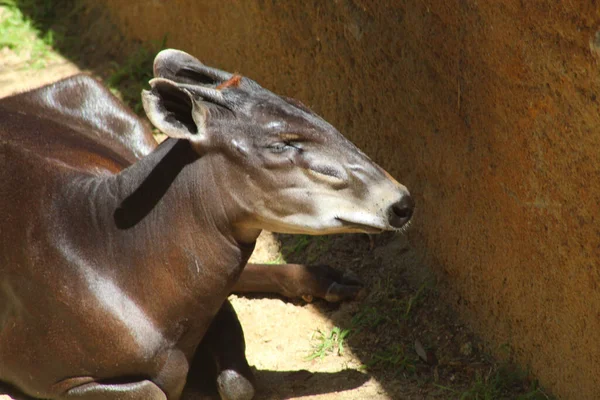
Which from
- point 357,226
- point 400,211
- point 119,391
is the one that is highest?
point 400,211

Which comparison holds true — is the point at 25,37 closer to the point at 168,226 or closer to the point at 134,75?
the point at 134,75

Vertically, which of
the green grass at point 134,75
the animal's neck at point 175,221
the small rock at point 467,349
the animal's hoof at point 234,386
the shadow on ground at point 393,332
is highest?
the animal's neck at point 175,221

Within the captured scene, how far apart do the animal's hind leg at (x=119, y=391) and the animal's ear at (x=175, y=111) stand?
1.12 meters

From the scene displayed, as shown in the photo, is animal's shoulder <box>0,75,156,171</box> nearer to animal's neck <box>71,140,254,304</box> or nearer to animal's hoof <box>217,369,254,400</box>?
animal's neck <box>71,140,254,304</box>

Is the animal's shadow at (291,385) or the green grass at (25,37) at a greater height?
the animal's shadow at (291,385)

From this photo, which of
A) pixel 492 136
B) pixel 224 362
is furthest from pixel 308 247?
pixel 492 136

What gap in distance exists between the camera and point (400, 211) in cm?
389

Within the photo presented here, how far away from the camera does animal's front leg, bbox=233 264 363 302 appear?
5.25 metres

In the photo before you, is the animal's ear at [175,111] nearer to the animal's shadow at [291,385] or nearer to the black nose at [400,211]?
the black nose at [400,211]

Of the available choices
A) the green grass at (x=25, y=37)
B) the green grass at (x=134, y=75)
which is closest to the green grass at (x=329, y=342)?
Result: the green grass at (x=134, y=75)

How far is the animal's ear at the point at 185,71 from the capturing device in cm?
430

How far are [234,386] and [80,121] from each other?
6.44ft

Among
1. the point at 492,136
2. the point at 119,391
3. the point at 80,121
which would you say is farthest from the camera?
the point at 80,121

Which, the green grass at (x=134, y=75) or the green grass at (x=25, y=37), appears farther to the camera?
the green grass at (x=25, y=37)
